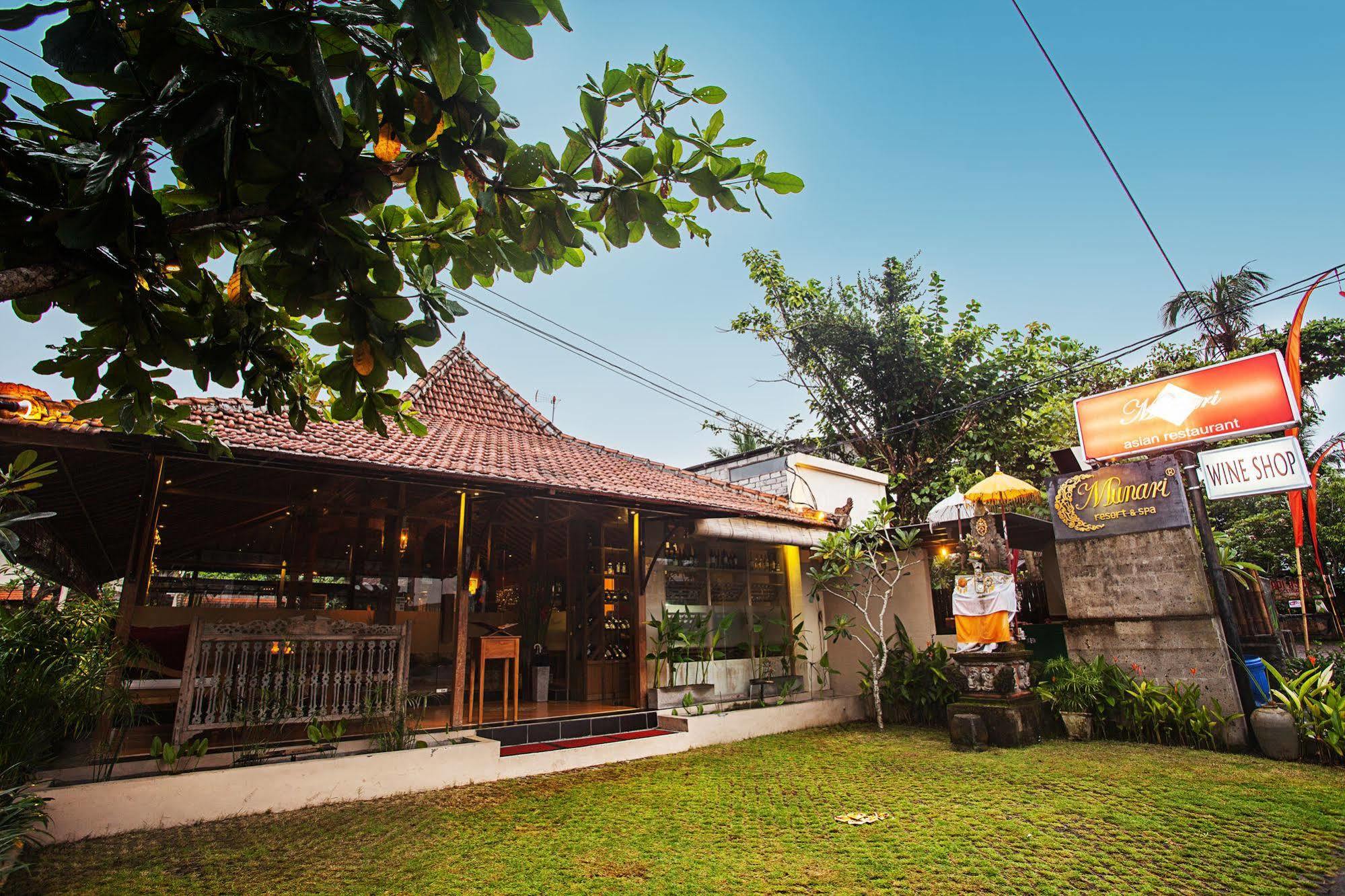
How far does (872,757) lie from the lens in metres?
6.46

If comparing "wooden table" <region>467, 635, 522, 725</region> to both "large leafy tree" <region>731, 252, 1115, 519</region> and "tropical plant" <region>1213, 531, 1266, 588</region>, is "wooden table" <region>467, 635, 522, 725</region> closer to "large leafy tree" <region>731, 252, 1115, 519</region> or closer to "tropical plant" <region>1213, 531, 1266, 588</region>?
"tropical plant" <region>1213, 531, 1266, 588</region>

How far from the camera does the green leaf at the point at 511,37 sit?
135 centimetres

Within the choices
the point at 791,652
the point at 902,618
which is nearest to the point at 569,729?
the point at 791,652

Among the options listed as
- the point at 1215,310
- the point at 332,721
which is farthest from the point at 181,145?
the point at 1215,310

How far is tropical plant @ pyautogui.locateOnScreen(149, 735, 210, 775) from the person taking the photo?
177 inches

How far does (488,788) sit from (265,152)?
539 cm

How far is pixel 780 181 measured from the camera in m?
1.67

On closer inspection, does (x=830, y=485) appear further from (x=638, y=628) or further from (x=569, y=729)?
(x=569, y=729)

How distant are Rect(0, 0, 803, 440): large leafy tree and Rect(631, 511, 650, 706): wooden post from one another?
19.1 feet

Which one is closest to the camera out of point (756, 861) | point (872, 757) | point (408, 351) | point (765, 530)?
point (408, 351)

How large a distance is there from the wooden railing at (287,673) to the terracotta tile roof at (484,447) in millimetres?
1548

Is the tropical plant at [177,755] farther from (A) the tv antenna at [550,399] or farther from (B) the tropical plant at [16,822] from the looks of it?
(A) the tv antenna at [550,399]

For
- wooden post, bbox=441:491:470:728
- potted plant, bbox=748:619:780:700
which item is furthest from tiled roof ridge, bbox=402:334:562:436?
potted plant, bbox=748:619:780:700

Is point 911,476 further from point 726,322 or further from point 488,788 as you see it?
point 488,788
